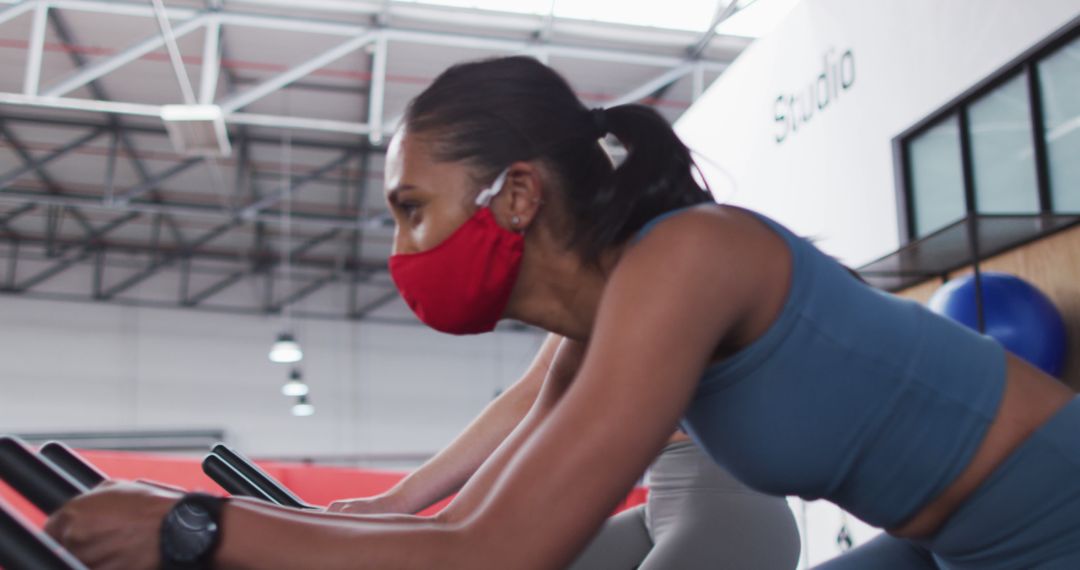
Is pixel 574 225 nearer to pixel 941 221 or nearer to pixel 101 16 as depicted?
pixel 941 221

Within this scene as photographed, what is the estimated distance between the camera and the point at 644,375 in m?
0.81

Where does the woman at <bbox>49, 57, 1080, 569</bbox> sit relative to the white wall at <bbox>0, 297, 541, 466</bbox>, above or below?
above

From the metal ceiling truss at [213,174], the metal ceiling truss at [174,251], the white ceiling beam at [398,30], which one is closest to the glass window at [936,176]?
the metal ceiling truss at [213,174]

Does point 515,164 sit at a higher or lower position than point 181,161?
lower

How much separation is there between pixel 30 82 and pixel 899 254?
271 inches

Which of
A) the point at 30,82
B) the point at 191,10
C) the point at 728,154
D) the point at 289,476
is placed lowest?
the point at 289,476

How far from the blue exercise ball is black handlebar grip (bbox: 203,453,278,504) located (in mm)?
2796

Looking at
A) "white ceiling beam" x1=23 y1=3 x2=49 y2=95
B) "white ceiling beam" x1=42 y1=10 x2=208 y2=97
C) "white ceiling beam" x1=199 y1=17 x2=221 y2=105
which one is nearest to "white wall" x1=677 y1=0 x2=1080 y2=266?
"white ceiling beam" x1=199 y1=17 x2=221 y2=105

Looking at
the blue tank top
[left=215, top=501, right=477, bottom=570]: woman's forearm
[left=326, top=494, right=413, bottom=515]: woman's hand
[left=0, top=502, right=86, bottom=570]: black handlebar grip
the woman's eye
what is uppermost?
the woman's eye

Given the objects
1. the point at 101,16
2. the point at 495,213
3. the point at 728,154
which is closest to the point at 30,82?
the point at 101,16

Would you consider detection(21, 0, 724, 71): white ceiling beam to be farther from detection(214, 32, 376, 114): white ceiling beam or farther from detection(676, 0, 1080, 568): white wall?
detection(676, 0, 1080, 568): white wall

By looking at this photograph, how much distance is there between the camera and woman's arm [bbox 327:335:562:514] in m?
1.66

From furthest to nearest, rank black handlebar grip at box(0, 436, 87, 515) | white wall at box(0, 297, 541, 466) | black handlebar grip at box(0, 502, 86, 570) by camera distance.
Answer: white wall at box(0, 297, 541, 466) → black handlebar grip at box(0, 436, 87, 515) → black handlebar grip at box(0, 502, 86, 570)

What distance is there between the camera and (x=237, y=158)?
12.5 meters
